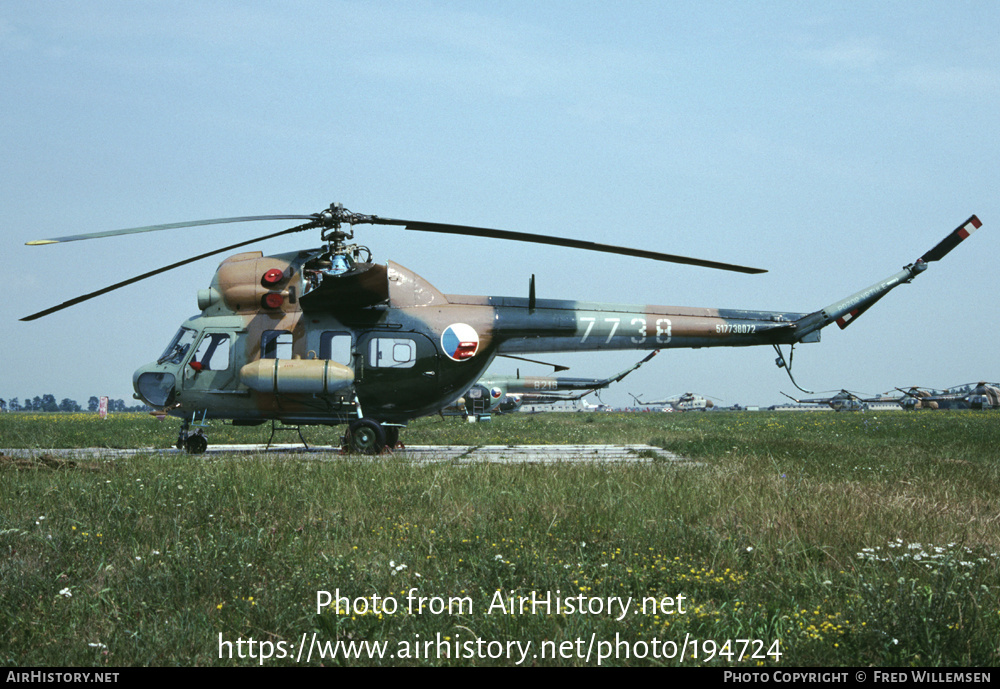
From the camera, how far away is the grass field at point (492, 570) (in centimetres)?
369

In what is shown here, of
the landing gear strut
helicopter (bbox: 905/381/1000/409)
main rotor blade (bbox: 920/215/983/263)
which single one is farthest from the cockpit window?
helicopter (bbox: 905/381/1000/409)

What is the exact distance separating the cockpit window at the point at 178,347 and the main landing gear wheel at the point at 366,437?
3.64 m

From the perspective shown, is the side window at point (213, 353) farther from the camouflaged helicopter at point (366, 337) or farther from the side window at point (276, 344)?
the side window at point (276, 344)

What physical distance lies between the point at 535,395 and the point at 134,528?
141ft

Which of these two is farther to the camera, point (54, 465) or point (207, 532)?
point (54, 465)

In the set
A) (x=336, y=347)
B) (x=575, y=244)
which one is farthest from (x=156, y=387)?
(x=575, y=244)

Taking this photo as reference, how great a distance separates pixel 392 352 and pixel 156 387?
4.61 meters

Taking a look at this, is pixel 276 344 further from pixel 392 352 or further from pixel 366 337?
pixel 392 352

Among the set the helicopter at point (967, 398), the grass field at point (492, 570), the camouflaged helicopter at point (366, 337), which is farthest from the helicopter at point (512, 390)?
the helicopter at point (967, 398)

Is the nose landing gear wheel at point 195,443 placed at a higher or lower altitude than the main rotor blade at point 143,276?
lower

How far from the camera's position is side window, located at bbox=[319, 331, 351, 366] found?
46.2 ft

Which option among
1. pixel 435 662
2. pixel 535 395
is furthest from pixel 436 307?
pixel 535 395

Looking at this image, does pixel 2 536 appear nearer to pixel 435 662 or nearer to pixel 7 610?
pixel 7 610

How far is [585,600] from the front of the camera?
4301 millimetres
